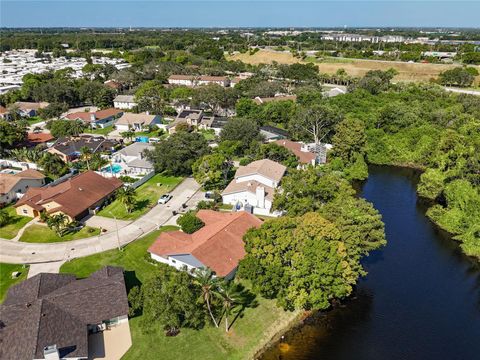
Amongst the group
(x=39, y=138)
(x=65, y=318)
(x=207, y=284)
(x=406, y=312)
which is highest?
(x=39, y=138)

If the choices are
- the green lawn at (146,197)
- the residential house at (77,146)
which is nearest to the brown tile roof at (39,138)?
the residential house at (77,146)

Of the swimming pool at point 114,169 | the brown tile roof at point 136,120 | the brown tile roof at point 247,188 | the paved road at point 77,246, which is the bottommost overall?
the paved road at point 77,246

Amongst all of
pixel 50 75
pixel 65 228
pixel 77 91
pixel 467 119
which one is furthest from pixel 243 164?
pixel 50 75

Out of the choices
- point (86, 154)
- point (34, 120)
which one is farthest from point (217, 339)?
point (34, 120)

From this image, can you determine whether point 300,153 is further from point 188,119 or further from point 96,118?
point 96,118

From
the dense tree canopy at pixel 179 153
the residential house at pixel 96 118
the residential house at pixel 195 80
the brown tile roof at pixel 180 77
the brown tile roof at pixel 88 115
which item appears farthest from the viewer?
the brown tile roof at pixel 180 77

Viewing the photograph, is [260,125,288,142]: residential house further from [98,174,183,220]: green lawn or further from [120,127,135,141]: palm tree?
[120,127,135,141]: palm tree

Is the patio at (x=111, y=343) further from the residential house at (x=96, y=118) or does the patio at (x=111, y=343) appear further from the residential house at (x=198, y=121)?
the residential house at (x=96, y=118)

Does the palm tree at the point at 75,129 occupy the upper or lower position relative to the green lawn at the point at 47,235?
upper
